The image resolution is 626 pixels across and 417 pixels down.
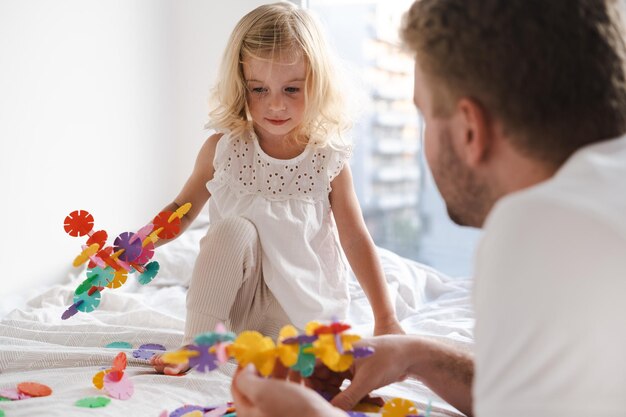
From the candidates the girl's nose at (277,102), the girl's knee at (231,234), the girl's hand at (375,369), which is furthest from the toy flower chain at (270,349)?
the girl's nose at (277,102)

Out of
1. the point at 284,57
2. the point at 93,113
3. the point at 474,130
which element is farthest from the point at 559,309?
the point at 93,113

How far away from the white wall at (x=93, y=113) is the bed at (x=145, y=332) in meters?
0.21

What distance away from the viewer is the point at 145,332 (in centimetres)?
165

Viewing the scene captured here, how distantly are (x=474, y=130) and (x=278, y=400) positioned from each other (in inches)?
14.7

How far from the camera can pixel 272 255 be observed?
164 cm

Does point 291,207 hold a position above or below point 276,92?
below

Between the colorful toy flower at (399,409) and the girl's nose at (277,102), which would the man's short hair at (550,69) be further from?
the girl's nose at (277,102)

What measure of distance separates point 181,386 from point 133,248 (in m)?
0.26

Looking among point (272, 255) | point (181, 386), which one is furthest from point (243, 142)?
point (181, 386)

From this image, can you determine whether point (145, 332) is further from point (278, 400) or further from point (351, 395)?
point (278, 400)

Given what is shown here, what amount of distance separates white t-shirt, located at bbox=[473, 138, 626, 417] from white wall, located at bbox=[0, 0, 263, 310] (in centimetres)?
167

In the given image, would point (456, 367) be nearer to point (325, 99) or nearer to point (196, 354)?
point (196, 354)

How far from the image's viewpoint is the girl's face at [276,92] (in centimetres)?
169

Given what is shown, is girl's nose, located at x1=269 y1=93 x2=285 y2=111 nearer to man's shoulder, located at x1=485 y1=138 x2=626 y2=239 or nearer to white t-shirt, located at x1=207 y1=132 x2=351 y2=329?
white t-shirt, located at x1=207 y1=132 x2=351 y2=329
